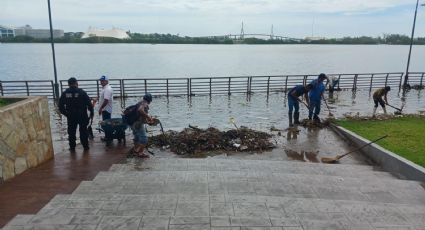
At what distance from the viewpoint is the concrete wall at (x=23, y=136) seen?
5863mm

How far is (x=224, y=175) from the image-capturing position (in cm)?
619

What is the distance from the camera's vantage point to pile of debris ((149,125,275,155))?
9.03m

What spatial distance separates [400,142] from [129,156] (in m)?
6.68

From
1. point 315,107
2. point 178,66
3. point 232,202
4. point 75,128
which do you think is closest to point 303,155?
point 315,107

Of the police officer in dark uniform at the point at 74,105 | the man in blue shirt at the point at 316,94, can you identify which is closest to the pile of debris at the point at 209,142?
the police officer in dark uniform at the point at 74,105

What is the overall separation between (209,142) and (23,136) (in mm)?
4336

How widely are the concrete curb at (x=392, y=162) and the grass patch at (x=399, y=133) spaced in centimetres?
31

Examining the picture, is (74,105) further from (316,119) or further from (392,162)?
(316,119)

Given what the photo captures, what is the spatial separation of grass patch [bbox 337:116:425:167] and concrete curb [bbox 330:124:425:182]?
0.31 m

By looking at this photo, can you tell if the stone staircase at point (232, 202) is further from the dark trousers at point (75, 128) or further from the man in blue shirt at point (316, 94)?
→ the man in blue shirt at point (316, 94)

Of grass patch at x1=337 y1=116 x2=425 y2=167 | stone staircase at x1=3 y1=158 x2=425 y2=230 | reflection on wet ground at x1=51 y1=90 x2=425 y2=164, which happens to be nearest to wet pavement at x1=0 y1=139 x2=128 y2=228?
stone staircase at x1=3 y1=158 x2=425 y2=230

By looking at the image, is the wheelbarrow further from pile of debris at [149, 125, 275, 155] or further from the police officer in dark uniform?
pile of debris at [149, 125, 275, 155]

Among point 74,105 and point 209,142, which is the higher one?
point 74,105

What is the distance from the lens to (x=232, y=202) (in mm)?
4742
